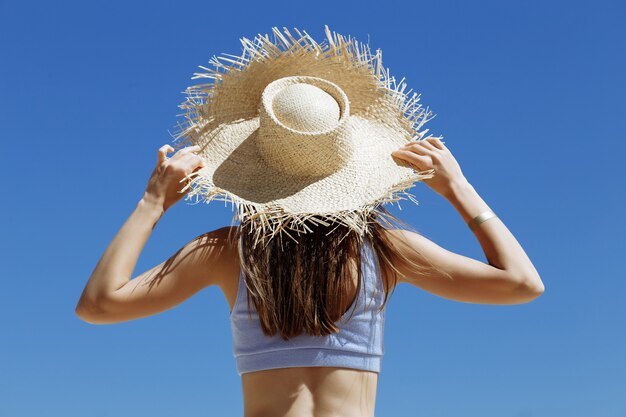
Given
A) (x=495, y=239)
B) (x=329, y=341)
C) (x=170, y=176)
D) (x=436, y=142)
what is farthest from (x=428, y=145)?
(x=170, y=176)

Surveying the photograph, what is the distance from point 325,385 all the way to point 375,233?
522 mm

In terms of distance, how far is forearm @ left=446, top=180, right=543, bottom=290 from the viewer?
242 cm

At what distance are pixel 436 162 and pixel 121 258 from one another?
112cm

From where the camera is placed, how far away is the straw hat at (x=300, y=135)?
2375mm

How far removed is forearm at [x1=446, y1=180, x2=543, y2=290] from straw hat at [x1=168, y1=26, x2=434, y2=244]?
0.14 m

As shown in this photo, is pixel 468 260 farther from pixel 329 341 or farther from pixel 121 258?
pixel 121 258

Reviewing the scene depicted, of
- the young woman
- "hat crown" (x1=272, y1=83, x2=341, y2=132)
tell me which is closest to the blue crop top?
the young woman

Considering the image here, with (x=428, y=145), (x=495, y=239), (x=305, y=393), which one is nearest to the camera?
(x=305, y=393)

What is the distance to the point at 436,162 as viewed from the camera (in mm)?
2521

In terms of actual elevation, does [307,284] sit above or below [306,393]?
above

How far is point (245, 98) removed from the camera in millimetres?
2738

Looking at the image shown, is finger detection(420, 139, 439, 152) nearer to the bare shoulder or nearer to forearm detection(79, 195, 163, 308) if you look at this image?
the bare shoulder

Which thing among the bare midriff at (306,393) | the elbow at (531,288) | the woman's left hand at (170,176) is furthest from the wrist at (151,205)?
the elbow at (531,288)

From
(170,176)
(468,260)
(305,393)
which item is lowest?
(305,393)
